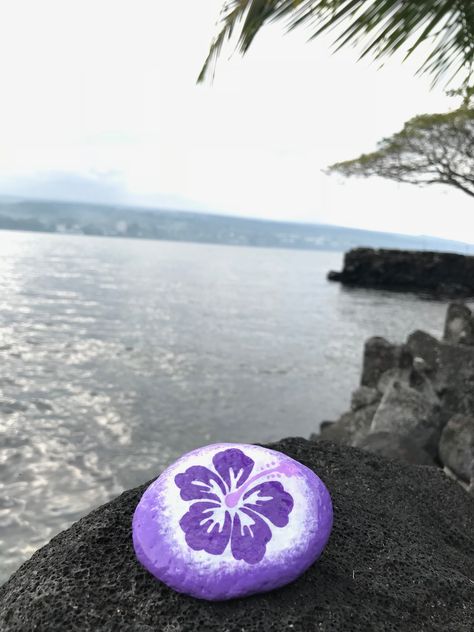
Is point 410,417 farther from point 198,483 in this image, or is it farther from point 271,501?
point 198,483

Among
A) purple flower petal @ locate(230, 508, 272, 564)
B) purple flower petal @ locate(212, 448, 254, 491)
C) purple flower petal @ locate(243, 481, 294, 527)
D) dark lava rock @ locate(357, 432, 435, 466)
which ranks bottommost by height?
dark lava rock @ locate(357, 432, 435, 466)

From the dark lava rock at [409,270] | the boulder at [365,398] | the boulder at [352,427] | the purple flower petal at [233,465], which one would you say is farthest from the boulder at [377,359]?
the dark lava rock at [409,270]

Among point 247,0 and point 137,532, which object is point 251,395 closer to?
point 247,0

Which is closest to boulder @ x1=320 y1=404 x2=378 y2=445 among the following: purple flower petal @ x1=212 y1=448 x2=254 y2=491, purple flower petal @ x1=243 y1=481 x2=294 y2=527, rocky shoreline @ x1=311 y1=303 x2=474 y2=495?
rocky shoreline @ x1=311 y1=303 x2=474 y2=495

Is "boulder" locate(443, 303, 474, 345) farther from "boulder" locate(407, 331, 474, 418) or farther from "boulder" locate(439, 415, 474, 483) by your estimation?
"boulder" locate(439, 415, 474, 483)

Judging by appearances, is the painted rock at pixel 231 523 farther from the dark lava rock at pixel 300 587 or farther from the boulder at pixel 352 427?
the boulder at pixel 352 427

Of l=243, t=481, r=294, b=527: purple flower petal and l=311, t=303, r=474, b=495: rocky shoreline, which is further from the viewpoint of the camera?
l=311, t=303, r=474, b=495: rocky shoreline
